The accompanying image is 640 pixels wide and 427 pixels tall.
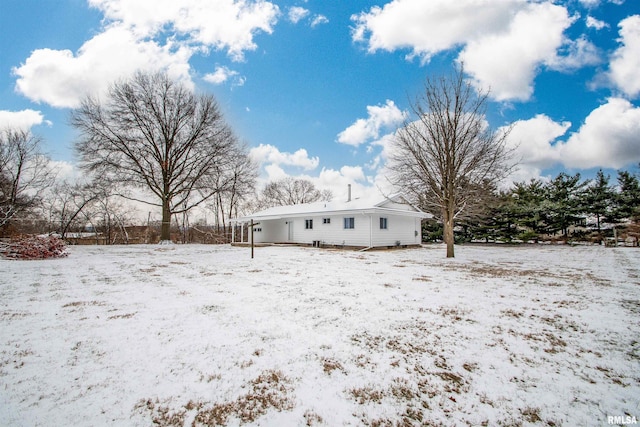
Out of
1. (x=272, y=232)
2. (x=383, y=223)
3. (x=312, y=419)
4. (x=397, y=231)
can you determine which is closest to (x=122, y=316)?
(x=312, y=419)

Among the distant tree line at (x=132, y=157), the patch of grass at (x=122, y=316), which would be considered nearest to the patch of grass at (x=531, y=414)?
the patch of grass at (x=122, y=316)

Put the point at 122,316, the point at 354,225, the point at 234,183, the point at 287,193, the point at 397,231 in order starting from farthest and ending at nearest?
1. the point at 287,193
2. the point at 234,183
3. the point at 397,231
4. the point at 354,225
5. the point at 122,316

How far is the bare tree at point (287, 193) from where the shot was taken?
42531 mm

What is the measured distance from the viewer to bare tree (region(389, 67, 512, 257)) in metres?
12.9

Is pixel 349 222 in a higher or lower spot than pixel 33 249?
higher

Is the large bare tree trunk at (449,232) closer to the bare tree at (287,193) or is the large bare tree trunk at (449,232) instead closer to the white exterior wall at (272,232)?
the white exterior wall at (272,232)

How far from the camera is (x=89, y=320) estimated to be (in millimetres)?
→ 3982

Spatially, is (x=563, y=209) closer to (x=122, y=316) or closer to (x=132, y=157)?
(x=122, y=316)

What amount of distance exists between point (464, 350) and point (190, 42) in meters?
16.8

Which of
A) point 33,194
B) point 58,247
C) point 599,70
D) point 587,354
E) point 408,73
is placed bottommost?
point 587,354

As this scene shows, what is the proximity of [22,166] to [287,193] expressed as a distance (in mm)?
28553

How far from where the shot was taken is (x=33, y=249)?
10992 millimetres

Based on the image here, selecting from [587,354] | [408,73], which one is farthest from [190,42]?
[587,354]

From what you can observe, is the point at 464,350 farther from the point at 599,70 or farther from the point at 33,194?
the point at 33,194
